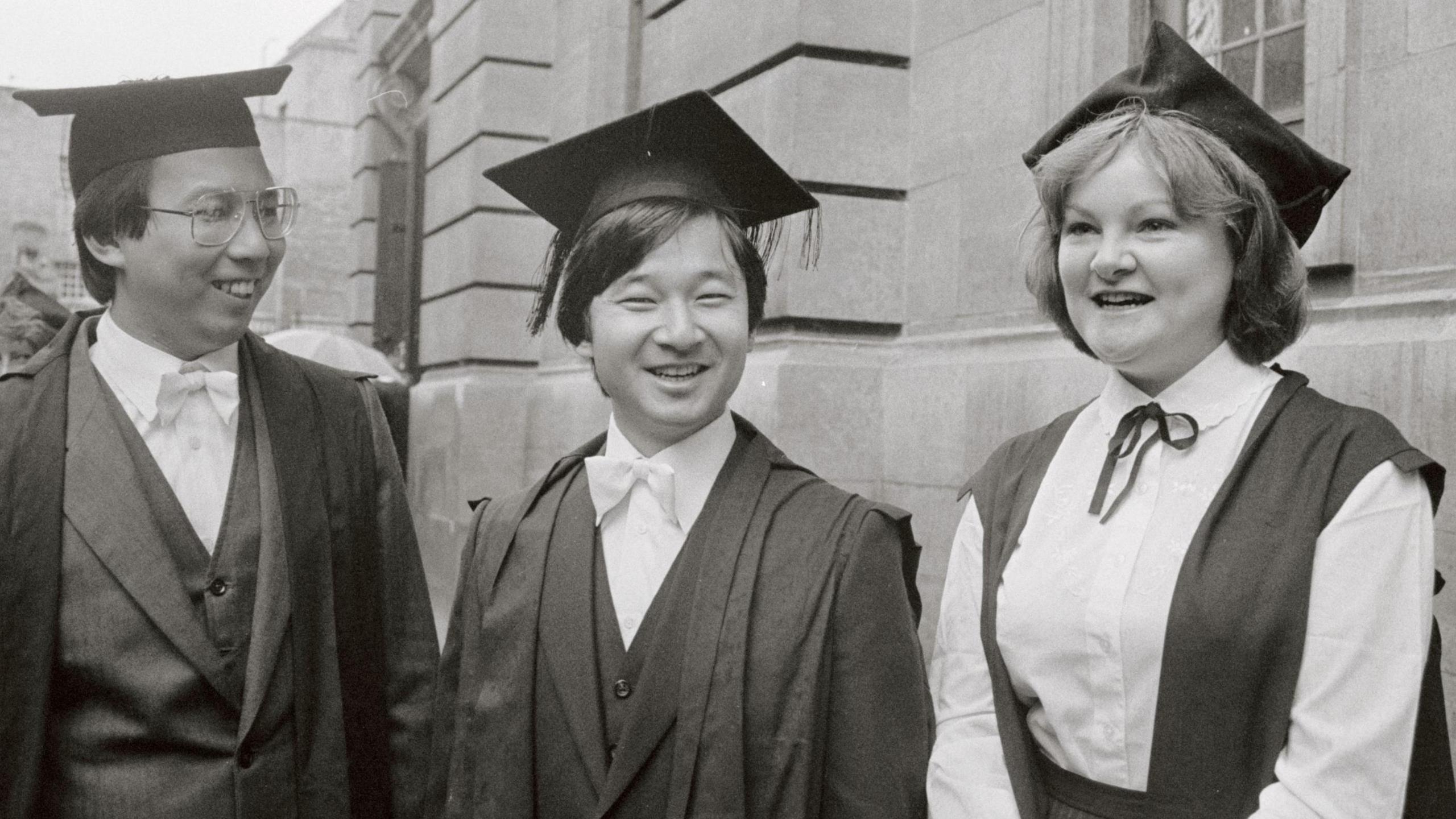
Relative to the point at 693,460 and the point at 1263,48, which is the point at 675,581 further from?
the point at 1263,48

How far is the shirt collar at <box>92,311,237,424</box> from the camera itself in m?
2.55

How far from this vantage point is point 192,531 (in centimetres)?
244

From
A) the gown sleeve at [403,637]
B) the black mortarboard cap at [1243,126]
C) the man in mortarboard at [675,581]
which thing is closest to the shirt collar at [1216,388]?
the black mortarboard cap at [1243,126]

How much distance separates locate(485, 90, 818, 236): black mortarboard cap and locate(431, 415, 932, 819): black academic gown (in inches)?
19.7

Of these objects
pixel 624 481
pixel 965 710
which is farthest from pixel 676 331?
pixel 965 710

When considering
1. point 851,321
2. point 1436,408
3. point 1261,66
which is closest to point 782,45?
point 851,321

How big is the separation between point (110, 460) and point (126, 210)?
1.64 feet

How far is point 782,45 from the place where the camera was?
600 cm

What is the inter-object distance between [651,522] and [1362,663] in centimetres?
113

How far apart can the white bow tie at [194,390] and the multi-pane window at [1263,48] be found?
335 centimetres

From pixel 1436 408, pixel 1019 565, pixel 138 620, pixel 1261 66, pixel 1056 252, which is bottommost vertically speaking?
pixel 138 620

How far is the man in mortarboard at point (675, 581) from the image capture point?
2.11 meters

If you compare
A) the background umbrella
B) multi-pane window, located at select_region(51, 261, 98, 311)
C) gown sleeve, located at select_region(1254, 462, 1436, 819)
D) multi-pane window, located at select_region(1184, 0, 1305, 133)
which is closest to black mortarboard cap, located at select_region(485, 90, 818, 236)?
gown sleeve, located at select_region(1254, 462, 1436, 819)

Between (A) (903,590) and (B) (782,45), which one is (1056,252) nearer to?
(A) (903,590)
